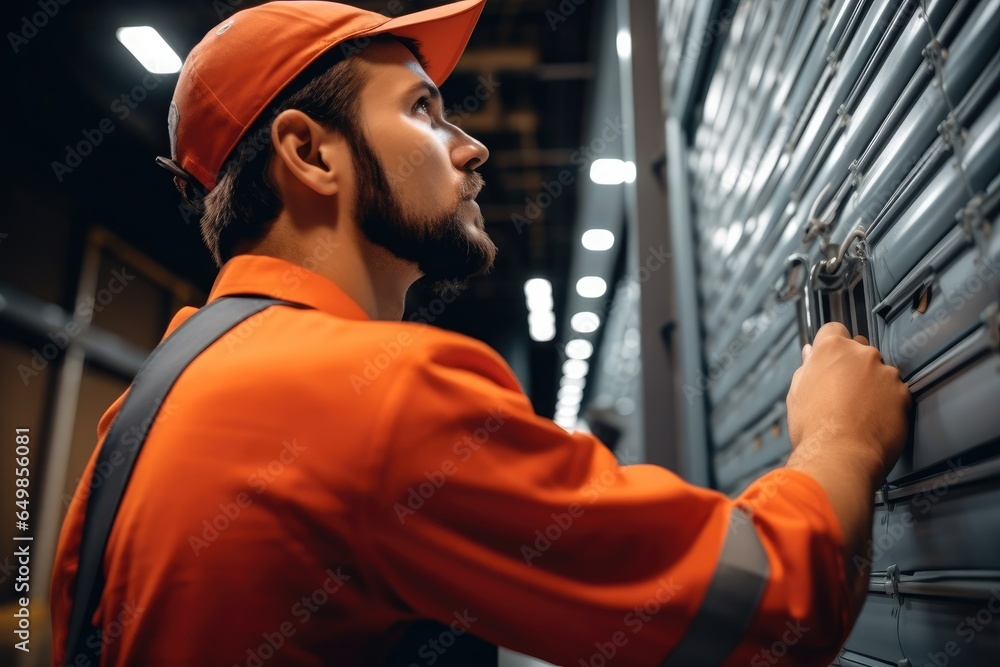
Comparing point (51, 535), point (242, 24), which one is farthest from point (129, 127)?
point (242, 24)

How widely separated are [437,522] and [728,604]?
42 centimetres

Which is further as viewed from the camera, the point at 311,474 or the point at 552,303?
the point at 552,303

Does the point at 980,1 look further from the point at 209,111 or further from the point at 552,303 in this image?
the point at 552,303

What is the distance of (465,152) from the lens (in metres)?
1.93

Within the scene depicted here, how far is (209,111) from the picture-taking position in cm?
185

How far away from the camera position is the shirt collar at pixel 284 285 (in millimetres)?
1521

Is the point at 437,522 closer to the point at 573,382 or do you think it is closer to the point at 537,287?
the point at 537,287

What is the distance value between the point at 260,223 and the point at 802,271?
1.23 m

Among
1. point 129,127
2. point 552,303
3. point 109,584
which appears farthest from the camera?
point 552,303

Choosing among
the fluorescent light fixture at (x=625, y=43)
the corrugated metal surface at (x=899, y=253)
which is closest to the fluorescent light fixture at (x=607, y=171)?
the fluorescent light fixture at (x=625, y=43)
